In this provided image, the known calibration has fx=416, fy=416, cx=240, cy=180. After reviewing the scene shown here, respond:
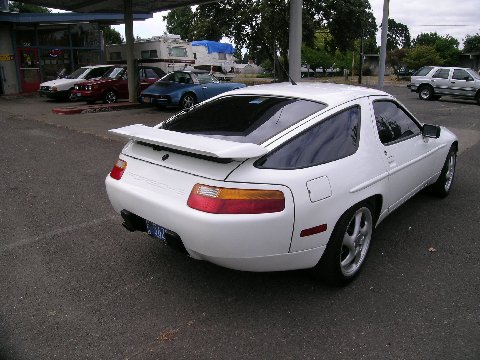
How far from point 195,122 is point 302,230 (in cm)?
148

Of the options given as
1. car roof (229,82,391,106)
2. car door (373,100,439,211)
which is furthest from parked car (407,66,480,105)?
car roof (229,82,391,106)

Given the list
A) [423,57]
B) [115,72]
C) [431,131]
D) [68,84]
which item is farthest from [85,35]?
[423,57]

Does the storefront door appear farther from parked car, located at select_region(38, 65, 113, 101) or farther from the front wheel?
the front wheel

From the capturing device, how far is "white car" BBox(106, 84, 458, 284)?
8.54ft

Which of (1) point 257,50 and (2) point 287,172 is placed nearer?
(2) point 287,172

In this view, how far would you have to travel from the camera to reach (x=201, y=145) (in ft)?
9.09

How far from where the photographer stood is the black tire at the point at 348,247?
9.73 ft

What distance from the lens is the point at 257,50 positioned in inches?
1256

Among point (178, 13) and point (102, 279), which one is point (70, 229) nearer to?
point (102, 279)

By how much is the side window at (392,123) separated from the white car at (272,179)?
2cm

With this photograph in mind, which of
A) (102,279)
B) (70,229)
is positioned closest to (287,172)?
(102,279)

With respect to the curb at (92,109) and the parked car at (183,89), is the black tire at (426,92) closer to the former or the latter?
the parked car at (183,89)

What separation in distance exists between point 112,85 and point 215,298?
15709 millimetres

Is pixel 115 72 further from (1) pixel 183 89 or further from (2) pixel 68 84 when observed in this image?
(1) pixel 183 89
